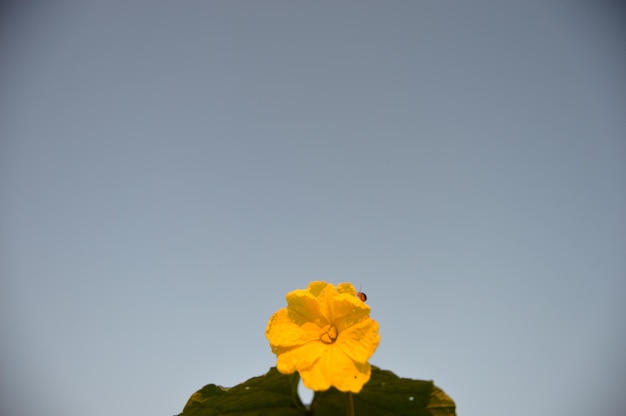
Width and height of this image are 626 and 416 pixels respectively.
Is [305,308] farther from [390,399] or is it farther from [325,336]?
[390,399]

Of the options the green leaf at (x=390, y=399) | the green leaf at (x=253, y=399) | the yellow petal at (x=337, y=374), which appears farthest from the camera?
the green leaf at (x=253, y=399)

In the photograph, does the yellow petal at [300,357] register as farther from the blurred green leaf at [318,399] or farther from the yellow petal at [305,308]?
the blurred green leaf at [318,399]

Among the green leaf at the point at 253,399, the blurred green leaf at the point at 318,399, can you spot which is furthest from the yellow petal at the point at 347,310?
the green leaf at the point at 253,399

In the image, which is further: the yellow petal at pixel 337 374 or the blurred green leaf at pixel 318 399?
the blurred green leaf at pixel 318 399

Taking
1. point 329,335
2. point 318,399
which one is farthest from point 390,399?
point 329,335

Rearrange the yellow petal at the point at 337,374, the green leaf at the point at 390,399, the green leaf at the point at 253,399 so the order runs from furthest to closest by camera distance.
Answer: the green leaf at the point at 253,399, the green leaf at the point at 390,399, the yellow petal at the point at 337,374

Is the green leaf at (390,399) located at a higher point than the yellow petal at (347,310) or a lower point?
lower

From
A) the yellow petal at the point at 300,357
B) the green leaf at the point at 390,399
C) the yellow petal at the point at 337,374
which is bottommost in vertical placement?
the green leaf at the point at 390,399

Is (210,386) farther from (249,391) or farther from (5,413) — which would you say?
(5,413)
